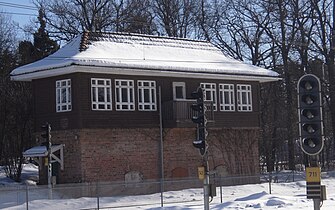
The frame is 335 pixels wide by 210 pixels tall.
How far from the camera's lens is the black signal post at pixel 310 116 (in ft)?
58.1

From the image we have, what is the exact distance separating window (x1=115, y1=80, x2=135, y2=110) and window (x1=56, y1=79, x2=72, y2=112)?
266 centimetres

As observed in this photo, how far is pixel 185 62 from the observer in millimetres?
44125

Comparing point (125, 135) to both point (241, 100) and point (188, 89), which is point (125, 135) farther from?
point (241, 100)

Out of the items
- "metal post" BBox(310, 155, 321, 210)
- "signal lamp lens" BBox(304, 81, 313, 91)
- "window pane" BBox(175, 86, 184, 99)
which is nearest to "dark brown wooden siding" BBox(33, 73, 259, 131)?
"window pane" BBox(175, 86, 184, 99)

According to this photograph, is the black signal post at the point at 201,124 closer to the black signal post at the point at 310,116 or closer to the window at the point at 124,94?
the black signal post at the point at 310,116

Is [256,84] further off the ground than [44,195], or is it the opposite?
[256,84]

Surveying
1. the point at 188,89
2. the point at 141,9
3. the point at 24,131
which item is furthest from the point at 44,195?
the point at 141,9

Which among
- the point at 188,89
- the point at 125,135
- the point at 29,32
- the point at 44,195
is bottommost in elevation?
the point at 44,195

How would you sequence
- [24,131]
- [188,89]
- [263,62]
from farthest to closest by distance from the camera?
[263,62], [24,131], [188,89]

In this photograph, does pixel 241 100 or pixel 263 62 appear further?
pixel 263 62

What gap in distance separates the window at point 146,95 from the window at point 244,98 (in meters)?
6.74

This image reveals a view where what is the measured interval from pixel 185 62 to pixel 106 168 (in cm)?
889

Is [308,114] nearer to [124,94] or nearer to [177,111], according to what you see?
[124,94]

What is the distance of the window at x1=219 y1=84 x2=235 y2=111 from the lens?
147ft
